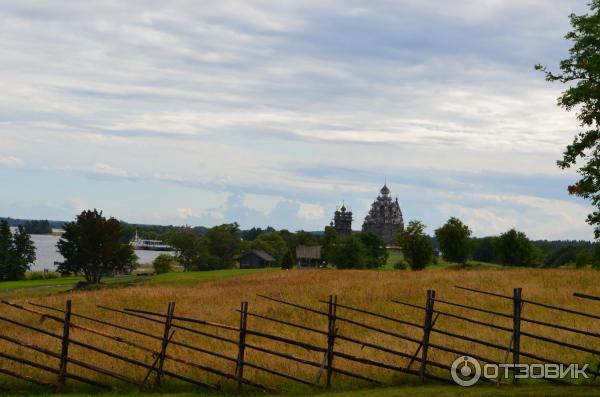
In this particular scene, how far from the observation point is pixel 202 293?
35969mm

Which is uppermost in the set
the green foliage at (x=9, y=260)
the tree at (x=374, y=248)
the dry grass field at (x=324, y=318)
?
the tree at (x=374, y=248)

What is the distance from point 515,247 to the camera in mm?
66000

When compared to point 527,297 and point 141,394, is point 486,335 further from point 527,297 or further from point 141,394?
point 141,394

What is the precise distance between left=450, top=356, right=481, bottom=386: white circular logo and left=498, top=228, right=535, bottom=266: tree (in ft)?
171

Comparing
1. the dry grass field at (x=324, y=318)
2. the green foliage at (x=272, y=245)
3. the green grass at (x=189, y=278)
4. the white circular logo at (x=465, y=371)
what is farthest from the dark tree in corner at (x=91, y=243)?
the green foliage at (x=272, y=245)

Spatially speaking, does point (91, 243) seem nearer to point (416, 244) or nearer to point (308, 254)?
point (416, 244)

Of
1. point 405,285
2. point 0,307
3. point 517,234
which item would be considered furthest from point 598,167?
point 517,234

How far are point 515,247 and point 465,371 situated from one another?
53120mm

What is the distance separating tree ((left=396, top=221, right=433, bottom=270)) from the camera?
68.8m

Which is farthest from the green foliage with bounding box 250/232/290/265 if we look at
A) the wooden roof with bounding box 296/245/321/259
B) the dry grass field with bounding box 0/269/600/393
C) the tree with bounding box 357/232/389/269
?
the dry grass field with bounding box 0/269/600/393

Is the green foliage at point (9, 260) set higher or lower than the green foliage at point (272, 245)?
lower

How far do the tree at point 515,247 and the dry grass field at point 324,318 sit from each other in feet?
96.5

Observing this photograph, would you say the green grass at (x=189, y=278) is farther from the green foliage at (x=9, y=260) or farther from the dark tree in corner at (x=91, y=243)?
the green foliage at (x=9, y=260)

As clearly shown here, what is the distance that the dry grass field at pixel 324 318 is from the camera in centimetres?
1723
